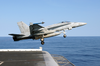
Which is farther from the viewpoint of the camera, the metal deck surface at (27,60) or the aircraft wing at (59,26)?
the aircraft wing at (59,26)

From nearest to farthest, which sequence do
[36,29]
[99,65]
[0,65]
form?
[0,65], [36,29], [99,65]

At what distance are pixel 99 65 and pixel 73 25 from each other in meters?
38.5

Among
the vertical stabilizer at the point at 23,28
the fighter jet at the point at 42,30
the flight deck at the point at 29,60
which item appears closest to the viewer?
the flight deck at the point at 29,60

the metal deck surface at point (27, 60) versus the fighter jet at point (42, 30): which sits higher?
the fighter jet at point (42, 30)

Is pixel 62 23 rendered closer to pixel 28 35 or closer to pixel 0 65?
pixel 28 35

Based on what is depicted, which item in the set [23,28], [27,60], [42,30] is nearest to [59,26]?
[42,30]

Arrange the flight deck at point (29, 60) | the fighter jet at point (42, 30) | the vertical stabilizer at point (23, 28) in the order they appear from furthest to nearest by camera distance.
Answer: the vertical stabilizer at point (23, 28) < the fighter jet at point (42, 30) < the flight deck at point (29, 60)

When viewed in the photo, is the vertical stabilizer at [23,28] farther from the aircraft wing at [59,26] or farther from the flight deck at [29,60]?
the flight deck at [29,60]

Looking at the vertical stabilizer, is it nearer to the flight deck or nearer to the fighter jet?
the fighter jet

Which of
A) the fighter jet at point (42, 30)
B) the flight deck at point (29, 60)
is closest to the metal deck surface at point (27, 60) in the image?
the flight deck at point (29, 60)

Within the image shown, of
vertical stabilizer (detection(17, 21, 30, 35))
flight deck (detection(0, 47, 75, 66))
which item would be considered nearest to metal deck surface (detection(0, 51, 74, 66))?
flight deck (detection(0, 47, 75, 66))

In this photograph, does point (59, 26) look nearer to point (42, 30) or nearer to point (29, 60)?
point (42, 30)

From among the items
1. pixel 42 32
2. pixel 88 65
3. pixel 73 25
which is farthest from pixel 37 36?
pixel 88 65

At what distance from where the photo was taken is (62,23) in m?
42.2
